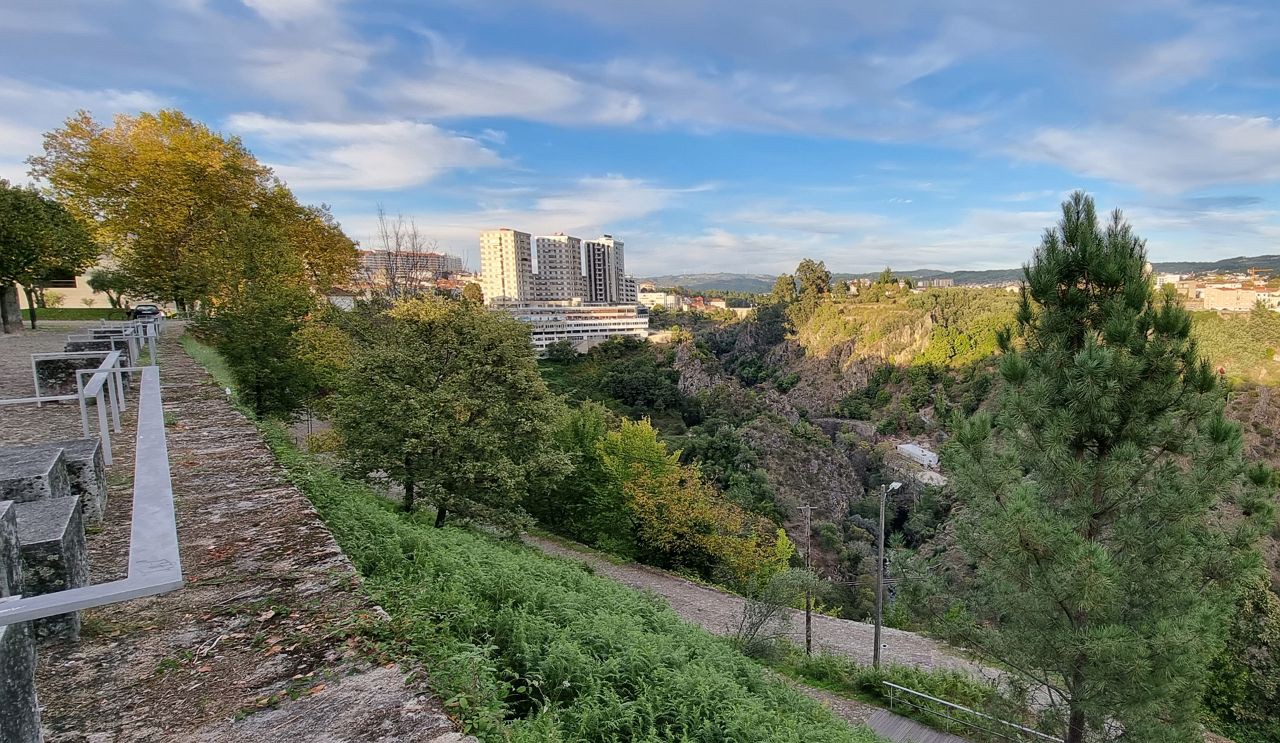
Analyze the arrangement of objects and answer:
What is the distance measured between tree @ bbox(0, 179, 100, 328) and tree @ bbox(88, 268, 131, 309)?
11.4 ft

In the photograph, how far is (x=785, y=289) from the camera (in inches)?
3438

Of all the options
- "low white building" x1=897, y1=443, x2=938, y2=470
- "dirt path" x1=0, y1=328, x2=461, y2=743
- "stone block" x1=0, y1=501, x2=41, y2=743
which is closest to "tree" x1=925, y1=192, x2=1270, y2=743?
"dirt path" x1=0, y1=328, x2=461, y2=743

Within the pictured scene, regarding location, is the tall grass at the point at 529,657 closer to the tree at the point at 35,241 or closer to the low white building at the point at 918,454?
the tree at the point at 35,241

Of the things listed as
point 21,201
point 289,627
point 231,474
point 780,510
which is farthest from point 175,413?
point 780,510

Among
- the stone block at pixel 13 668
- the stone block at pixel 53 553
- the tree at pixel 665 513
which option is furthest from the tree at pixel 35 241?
the stone block at pixel 13 668

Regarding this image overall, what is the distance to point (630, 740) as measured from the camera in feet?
9.21

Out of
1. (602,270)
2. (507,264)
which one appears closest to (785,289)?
(602,270)

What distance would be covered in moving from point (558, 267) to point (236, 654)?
365 ft

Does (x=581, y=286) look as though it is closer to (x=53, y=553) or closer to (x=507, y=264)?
(x=507, y=264)

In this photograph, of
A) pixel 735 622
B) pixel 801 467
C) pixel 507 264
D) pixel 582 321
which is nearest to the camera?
pixel 735 622

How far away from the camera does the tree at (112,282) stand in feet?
59.3

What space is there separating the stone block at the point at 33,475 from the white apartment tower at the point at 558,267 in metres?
106

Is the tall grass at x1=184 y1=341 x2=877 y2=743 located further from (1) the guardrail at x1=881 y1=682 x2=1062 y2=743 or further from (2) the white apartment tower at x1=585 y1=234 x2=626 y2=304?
(2) the white apartment tower at x1=585 y1=234 x2=626 y2=304

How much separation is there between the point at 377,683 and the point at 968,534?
5.24 meters
